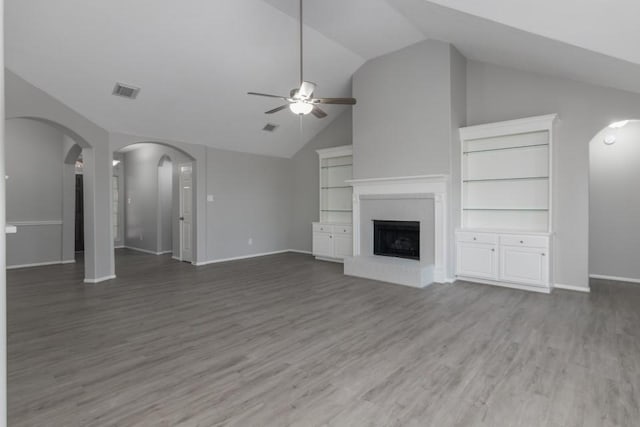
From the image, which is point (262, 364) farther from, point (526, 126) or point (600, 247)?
point (600, 247)

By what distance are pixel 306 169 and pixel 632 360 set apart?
268 inches

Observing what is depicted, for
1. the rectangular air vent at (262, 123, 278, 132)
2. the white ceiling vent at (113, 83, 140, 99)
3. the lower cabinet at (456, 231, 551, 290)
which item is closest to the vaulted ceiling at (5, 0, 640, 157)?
the white ceiling vent at (113, 83, 140, 99)

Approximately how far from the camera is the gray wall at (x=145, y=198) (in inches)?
338

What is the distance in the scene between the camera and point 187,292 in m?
4.74

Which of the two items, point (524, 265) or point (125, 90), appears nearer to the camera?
point (524, 265)

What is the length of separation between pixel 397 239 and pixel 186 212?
474 cm

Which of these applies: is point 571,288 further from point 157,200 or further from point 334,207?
point 157,200

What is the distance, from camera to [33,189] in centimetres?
686

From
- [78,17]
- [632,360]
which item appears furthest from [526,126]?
[78,17]

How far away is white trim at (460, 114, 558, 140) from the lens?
183 inches

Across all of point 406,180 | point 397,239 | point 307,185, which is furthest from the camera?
point 307,185

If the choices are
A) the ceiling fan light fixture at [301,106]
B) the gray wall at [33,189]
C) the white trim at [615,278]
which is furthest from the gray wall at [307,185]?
the white trim at [615,278]

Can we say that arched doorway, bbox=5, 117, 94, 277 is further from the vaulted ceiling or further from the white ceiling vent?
the vaulted ceiling

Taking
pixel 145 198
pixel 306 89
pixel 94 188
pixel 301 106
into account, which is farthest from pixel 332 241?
pixel 145 198
